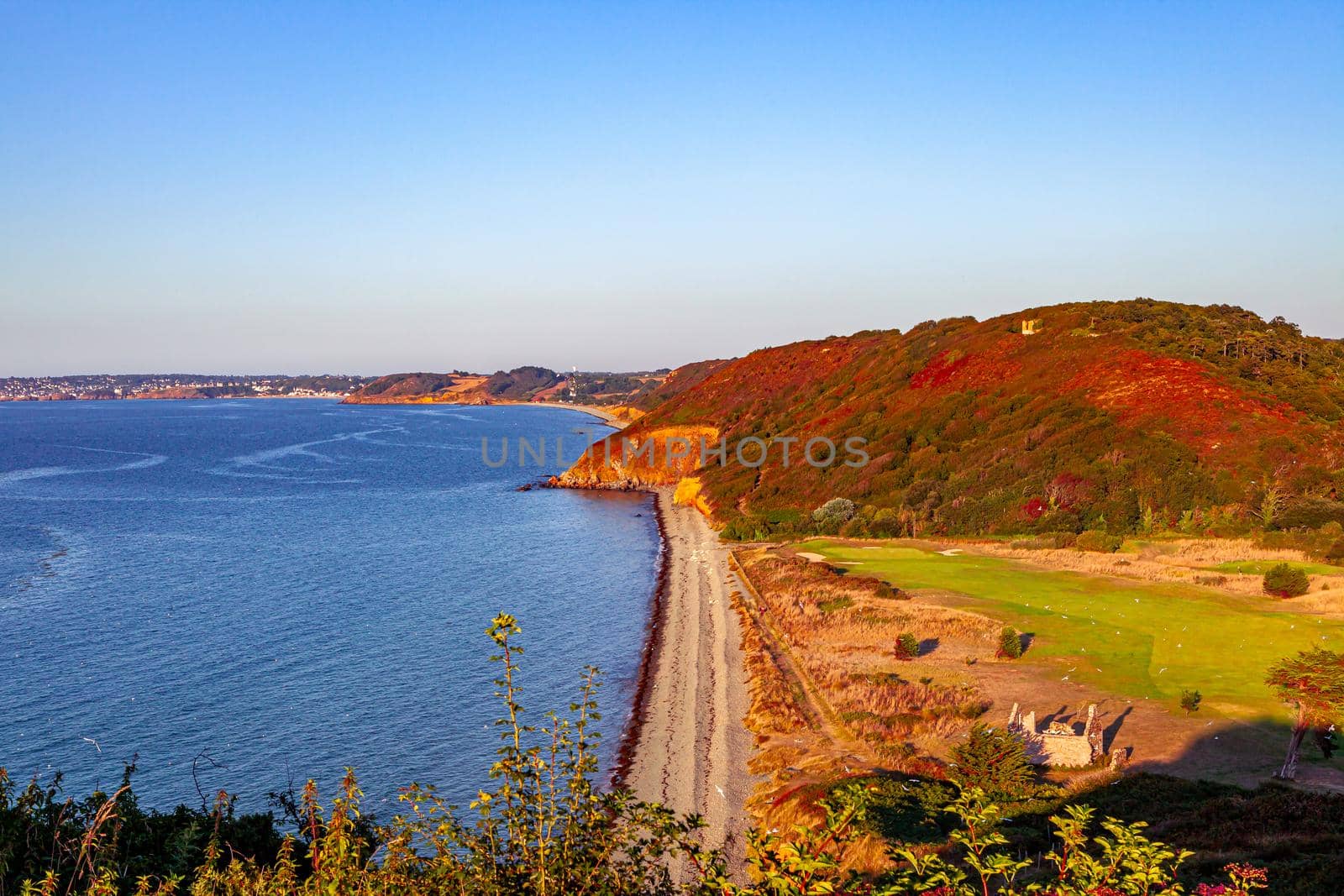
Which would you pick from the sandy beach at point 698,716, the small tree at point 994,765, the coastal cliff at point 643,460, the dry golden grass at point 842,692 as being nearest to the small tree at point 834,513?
the sandy beach at point 698,716

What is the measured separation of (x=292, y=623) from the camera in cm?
3975

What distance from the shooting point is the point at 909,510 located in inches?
2261

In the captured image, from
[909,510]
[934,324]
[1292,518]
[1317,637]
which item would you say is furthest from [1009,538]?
[934,324]

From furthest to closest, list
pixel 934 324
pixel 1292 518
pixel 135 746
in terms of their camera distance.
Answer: pixel 934 324 → pixel 1292 518 → pixel 135 746

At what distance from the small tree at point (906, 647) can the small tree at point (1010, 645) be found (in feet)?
9.29

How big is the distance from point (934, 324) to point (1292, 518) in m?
60.7

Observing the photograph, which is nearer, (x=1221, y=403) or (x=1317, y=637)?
(x=1317, y=637)

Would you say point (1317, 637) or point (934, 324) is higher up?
point (934, 324)

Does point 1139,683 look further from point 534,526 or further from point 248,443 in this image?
point 248,443

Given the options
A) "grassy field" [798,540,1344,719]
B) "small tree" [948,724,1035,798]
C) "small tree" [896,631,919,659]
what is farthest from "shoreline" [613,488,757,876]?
"grassy field" [798,540,1344,719]

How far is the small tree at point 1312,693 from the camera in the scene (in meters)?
18.7

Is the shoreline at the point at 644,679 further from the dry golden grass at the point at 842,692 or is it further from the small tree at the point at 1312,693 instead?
the small tree at the point at 1312,693

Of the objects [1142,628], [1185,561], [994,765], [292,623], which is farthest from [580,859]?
[1185,561]

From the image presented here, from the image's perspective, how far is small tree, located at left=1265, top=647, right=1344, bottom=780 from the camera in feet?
61.3
